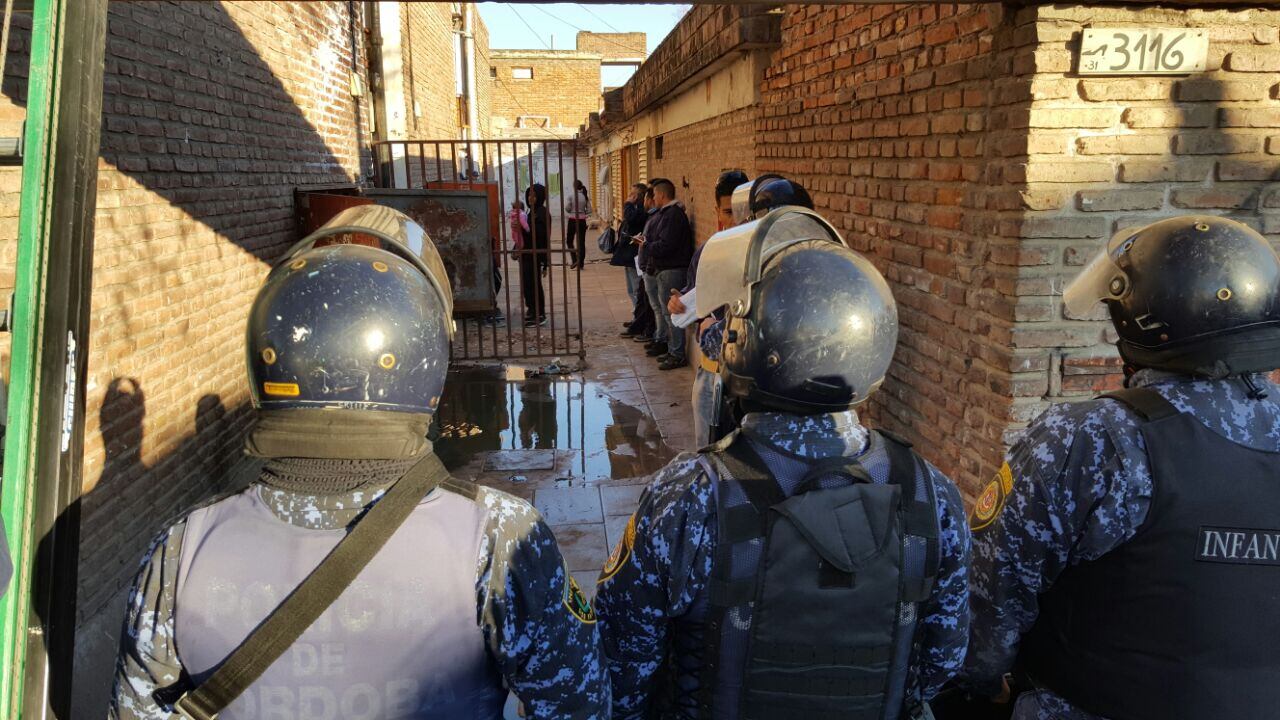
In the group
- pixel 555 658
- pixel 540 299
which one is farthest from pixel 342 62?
pixel 555 658

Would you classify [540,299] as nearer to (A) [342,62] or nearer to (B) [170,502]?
(A) [342,62]

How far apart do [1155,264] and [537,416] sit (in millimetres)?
5470

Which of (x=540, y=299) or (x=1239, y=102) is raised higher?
(x=1239, y=102)

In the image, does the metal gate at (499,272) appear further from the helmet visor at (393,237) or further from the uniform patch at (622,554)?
the uniform patch at (622,554)

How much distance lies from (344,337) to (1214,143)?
317 centimetres

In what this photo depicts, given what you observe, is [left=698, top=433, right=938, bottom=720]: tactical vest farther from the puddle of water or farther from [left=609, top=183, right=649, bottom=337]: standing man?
[left=609, top=183, right=649, bottom=337]: standing man

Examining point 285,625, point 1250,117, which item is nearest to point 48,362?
point 285,625

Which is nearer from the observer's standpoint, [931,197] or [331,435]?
[331,435]

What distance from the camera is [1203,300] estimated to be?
1.73 m

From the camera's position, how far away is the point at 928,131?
3.78 metres

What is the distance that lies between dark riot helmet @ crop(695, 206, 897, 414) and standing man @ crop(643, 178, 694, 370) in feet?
18.5

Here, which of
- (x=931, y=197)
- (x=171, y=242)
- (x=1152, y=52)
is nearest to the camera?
(x=1152, y=52)

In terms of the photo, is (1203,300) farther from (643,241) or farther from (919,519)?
(643,241)

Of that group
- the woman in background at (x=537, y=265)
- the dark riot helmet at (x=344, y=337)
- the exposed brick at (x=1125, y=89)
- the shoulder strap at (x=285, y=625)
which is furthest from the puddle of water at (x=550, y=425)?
the shoulder strap at (x=285, y=625)
